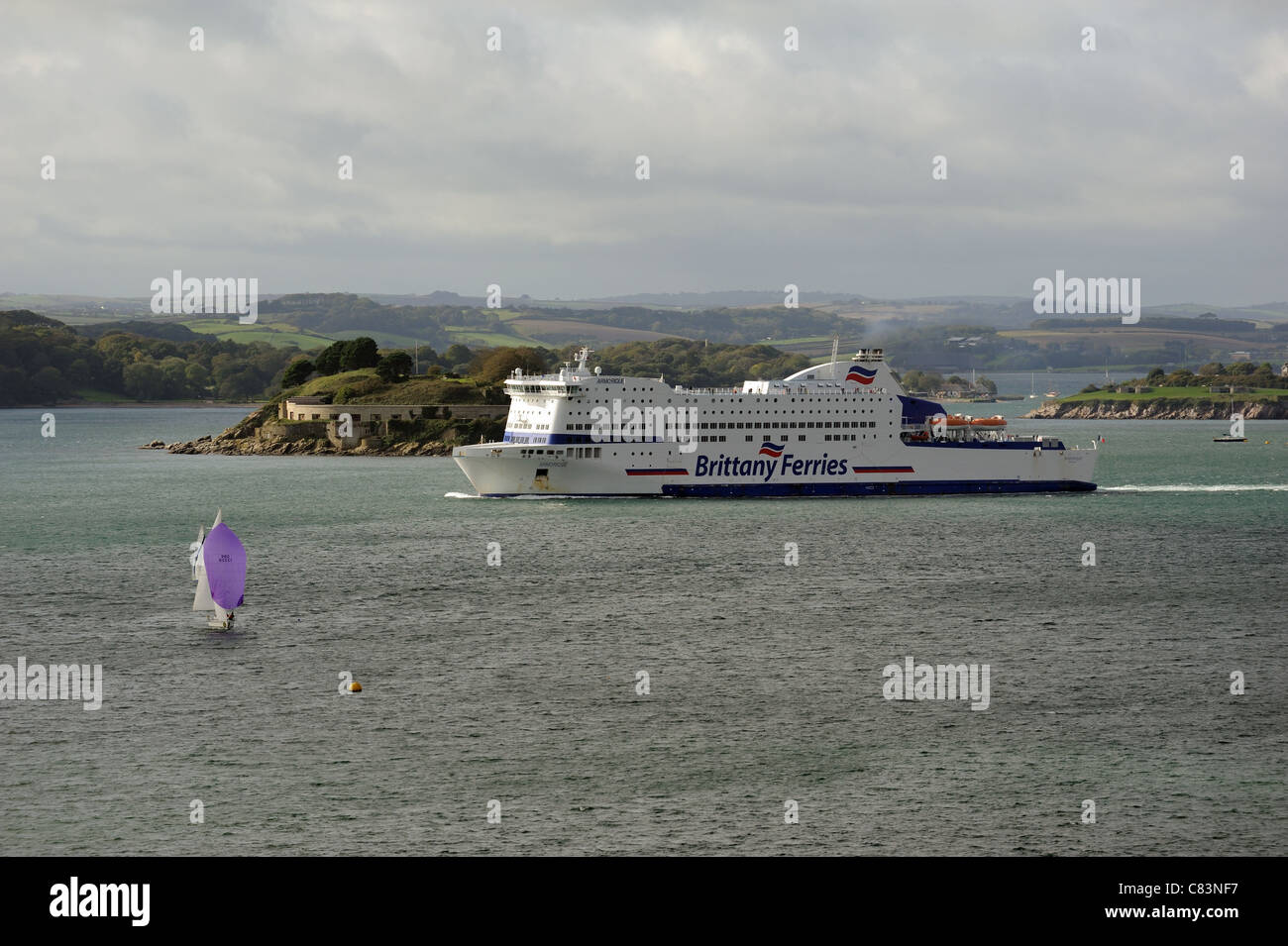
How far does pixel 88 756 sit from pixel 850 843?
14972 mm

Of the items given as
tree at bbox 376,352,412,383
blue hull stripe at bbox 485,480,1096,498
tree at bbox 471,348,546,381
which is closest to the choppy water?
blue hull stripe at bbox 485,480,1096,498

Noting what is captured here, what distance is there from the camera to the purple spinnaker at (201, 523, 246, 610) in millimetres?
38312

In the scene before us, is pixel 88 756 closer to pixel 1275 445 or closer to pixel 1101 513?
pixel 1101 513

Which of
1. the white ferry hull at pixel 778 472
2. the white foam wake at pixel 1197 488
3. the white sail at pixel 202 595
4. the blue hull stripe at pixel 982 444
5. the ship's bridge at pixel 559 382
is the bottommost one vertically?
the white sail at pixel 202 595

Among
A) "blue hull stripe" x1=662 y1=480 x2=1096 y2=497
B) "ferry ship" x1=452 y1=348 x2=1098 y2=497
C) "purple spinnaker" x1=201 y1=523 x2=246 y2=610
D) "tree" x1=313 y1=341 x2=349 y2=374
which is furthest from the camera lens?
"tree" x1=313 y1=341 x2=349 y2=374

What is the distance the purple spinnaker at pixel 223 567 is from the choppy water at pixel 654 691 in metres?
1.19

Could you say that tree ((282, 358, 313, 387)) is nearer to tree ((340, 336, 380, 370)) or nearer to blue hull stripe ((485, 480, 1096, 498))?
tree ((340, 336, 380, 370))

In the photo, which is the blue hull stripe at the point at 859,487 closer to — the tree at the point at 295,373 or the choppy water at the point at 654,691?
the choppy water at the point at 654,691

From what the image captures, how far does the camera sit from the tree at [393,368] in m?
140

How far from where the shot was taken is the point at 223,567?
127ft

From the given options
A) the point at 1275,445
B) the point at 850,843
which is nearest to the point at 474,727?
the point at 850,843

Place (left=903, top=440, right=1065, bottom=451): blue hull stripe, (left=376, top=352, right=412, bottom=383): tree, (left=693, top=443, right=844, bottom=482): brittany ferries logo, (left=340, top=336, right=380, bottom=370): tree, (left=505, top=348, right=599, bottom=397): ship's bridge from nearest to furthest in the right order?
(left=505, top=348, right=599, bottom=397): ship's bridge, (left=693, top=443, right=844, bottom=482): brittany ferries logo, (left=903, top=440, right=1065, bottom=451): blue hull stripe, (left=376, top=352, right=412, bottom=383): tree, (left=340, top=336, right=380, bottom=370): tree

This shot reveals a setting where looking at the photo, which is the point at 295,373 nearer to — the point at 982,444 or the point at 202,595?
the point at 982,444

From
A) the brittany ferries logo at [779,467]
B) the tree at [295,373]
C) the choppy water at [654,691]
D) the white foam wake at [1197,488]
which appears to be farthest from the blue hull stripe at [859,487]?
the tree at [295,373]
